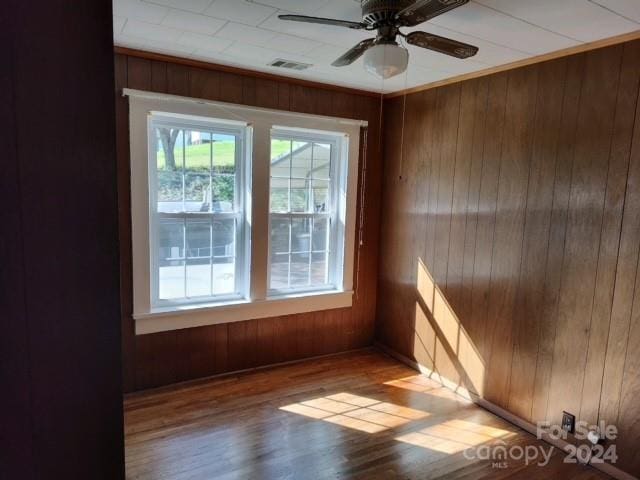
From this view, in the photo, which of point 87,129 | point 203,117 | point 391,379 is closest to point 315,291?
point 391,379

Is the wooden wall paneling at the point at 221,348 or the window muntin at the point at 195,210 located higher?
the window muntin at the point at 195,210

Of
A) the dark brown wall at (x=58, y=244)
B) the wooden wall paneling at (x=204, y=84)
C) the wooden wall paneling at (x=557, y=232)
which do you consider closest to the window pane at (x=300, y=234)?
the wooden wall paneling at (x=204, y=84)

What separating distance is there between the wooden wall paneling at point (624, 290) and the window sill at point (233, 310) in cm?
215

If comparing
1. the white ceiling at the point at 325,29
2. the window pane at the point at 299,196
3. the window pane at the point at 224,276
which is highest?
the white ceiling at the point at 325,29

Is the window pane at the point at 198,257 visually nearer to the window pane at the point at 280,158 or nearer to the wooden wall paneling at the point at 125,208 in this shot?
the wooden wall paneling at the point at 125,208

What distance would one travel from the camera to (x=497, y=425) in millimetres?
2840

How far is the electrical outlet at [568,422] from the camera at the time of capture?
252 centimetres

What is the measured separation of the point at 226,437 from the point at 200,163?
203 centimetres

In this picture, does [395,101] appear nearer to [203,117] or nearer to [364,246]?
[364,246]

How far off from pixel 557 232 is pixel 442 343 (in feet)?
4.46

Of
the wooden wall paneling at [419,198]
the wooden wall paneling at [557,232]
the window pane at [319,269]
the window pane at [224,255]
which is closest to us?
the wooden wall paneling at [557,232]

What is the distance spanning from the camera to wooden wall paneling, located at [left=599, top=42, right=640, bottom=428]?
2.22m

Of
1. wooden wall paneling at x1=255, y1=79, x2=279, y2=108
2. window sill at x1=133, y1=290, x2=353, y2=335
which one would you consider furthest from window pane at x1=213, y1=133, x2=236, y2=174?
window sill at x1=133, y1=290, x2=353, y2=335

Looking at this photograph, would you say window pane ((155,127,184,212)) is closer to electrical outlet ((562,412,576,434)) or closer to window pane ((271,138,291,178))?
window pane ((271,138,291,178))
